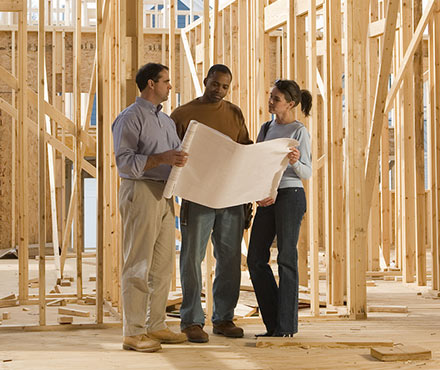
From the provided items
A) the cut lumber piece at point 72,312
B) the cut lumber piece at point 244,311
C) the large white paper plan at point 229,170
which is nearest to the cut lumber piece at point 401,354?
the large white paper plan at point 229,170

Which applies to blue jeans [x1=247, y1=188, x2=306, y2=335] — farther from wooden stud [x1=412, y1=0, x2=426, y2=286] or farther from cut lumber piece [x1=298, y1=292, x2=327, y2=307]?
wooden stud [x1=412, y1=0, x2=426, y2=286]

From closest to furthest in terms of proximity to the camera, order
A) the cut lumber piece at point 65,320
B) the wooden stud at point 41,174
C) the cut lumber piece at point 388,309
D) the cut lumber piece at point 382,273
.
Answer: the wooden stud at point 41,174 → the cut lumber piece at point 65,320 → the cut lumber piece at point 388,309 → the cut lumber piece at point 382,273

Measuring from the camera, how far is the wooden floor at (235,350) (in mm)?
3498

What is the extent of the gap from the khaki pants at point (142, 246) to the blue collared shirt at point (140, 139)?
93mm

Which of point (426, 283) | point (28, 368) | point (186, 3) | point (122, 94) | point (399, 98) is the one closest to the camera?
point (28, 368)

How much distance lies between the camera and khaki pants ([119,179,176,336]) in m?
3.69

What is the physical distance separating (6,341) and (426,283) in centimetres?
415

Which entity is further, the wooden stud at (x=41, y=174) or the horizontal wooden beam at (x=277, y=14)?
the horizontal wooden beam at (x=277, y=14)

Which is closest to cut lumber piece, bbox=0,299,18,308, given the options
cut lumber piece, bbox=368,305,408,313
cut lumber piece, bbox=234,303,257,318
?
cut lumber piece, bbox=234,303,257,318

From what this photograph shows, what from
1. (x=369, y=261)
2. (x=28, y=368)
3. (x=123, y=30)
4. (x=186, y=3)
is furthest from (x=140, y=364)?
(x=186, y=3)

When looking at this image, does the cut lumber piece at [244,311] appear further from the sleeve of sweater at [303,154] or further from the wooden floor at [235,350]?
the sleeve of sweater at [303,154]

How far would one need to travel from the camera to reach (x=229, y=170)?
393 cm

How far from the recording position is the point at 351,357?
369 cm

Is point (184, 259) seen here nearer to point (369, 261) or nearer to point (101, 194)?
point (101, 194)
